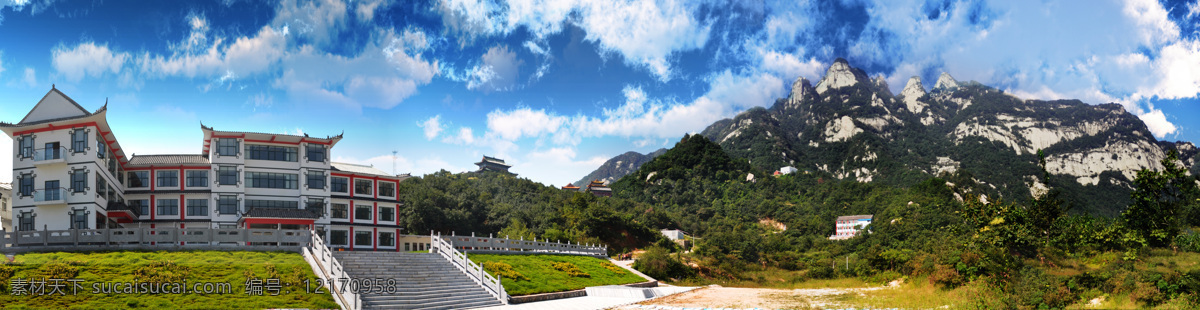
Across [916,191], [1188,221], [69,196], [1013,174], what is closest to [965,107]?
[1013,174]

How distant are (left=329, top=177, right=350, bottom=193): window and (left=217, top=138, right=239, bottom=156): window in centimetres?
494

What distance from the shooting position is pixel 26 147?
103ft

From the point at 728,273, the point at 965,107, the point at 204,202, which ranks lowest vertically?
the point at 728,273

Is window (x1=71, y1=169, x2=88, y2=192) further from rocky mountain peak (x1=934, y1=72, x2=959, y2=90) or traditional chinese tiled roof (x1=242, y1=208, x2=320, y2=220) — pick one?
rocky mountain peak (x1=934, y1=72, x2=959, y2=90)

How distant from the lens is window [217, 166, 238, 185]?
35.3 metres

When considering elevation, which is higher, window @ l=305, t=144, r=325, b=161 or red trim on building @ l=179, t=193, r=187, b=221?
window @ l=305, t=144, r=325, b=161

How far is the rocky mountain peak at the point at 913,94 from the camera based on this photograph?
16727cm

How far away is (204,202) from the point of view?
35250 mm

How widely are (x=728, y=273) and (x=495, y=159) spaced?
90.2 m

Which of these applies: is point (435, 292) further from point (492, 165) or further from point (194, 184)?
point (492, 165)

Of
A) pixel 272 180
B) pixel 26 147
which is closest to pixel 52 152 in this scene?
pixel 26 147

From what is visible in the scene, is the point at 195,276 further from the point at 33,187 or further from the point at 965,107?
the point at 965,107

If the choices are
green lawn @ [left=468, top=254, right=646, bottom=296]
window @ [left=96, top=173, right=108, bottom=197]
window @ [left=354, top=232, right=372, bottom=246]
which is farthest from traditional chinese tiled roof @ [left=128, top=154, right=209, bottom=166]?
green lawn @ [left=468, top=254, right=646, bottom=296]

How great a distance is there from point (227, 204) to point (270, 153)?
3.23m
